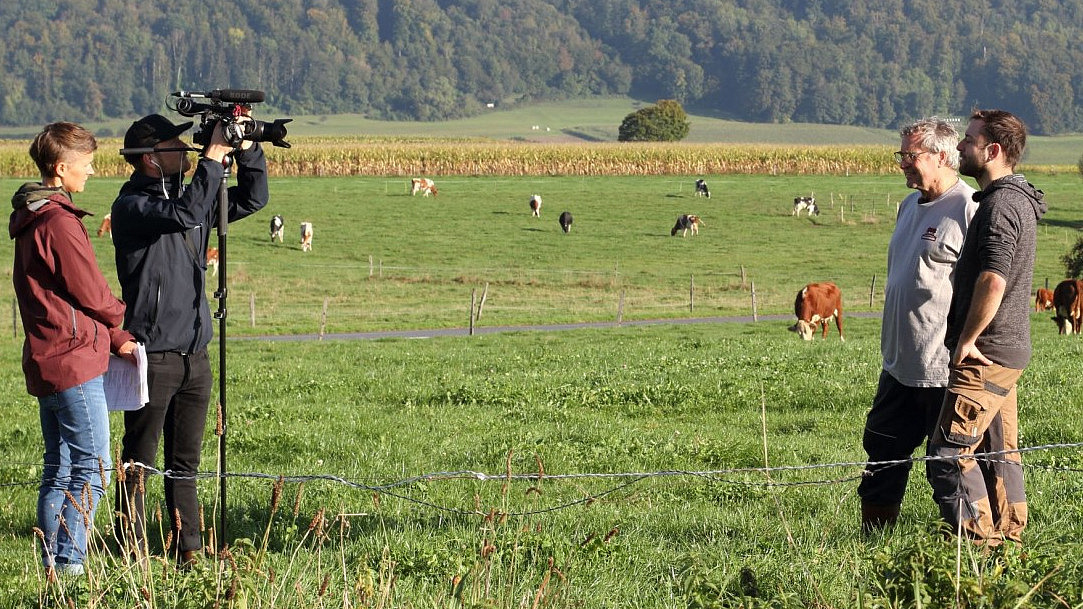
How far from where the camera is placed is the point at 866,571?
519cm

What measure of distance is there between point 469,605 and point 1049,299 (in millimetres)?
32555

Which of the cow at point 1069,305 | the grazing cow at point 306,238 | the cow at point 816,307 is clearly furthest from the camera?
the grazing cow at point 306,238

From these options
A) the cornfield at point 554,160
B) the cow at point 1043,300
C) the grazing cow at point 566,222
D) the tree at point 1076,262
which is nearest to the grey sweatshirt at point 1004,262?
the cow at point 1043,300

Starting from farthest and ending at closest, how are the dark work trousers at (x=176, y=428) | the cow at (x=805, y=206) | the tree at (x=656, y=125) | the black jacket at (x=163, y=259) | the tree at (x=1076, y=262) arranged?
1. the tree at (x=656, y=125)
2. the cow at (x=805, y=206)
3. the tree at (x=1076, y=262)
4. the dark work trousers at (x=176, y=428)
5. the black jacket at (x=163, y=259)

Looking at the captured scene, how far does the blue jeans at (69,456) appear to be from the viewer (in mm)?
5578

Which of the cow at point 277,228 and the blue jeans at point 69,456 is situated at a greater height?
the blue jeans at point 69,456

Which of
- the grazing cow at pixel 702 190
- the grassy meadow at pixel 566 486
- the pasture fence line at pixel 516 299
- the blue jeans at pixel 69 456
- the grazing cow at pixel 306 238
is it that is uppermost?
the blue jeans at pixel 69 456

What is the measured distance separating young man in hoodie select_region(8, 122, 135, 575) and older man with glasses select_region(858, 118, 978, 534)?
149 inches

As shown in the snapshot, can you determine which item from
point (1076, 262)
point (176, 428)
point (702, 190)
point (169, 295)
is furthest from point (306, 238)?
point (169, 295)

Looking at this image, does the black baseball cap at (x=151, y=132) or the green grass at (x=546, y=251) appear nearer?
the black baseball cap at (x=151, y=132)

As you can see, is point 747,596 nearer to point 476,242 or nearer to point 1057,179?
point 476,242

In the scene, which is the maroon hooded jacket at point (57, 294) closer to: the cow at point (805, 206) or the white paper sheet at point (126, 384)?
the white paper sheet at point (126, 384)

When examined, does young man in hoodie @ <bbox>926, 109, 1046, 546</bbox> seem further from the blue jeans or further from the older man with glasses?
the blue jeans

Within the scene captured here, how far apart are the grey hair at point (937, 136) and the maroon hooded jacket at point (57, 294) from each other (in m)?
4.00
